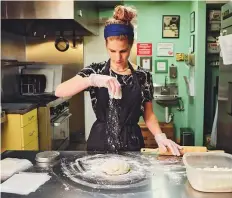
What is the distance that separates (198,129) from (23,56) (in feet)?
8.11

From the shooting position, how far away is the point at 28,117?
2.74 meters

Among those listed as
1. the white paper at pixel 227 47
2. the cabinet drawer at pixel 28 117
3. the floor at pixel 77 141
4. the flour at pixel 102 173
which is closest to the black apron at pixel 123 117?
the flour at pixel 102 173

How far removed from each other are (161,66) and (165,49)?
0.24 m

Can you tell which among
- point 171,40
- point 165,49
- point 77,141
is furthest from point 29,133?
point 171,40

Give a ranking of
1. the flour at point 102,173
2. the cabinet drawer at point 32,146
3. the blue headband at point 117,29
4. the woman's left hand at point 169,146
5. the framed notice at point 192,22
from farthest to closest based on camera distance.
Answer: the framed notice at point 192,22 < the cabinet drawer at point 32,146 < the blue headband at point 117,29 < the woman's left hand at point 169,146 < the flour at point 102,173

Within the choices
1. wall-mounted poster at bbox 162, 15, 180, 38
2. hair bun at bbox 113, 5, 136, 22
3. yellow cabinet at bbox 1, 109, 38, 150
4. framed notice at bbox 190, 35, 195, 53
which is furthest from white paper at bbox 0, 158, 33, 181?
wall-mounted poster at bbox 162, 15, 180, 38

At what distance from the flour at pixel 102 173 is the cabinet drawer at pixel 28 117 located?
135 centimetres

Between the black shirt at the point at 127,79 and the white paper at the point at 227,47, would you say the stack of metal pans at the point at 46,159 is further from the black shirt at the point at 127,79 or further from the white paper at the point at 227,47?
the white paper at the point at 227,47

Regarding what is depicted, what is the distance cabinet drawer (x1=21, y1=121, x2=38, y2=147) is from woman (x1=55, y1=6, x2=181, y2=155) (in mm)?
1045

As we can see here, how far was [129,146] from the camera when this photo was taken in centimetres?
179

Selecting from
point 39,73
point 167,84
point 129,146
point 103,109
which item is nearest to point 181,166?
point 129,146

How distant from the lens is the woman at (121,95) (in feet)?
5.70

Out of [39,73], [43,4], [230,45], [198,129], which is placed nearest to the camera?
[230,45]

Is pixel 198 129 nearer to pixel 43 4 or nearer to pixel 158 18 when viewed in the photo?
pixel 158 18
